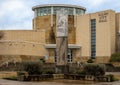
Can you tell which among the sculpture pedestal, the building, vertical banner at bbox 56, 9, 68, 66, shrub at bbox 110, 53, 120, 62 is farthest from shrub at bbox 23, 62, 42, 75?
the building

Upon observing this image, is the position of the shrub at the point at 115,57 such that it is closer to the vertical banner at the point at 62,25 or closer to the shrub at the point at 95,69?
the vertical banner at the point at 62,25

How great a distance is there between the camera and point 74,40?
6344 centimetres

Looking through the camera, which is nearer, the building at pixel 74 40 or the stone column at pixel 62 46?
the stone column at pixel 62 46

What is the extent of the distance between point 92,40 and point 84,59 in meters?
3.78

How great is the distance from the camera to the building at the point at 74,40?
5688 cm

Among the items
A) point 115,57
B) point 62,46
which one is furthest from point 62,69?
point 115,57

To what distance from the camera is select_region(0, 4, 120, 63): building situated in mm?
56875

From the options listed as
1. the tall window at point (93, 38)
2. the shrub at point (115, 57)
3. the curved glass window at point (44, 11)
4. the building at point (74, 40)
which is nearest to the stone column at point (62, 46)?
the shrub at point (115, 57)

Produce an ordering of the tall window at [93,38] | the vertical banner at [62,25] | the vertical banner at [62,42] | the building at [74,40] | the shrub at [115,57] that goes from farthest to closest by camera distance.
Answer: the tall window at [93,38]
the building at [74,40]
the shrub at [115,57]
the vertical banner at [62,25]
the vertical banner at [62,42]

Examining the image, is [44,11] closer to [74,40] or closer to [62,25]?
[74,40]

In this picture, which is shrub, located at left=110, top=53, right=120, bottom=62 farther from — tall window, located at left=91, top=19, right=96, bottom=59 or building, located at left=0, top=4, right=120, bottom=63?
tall window, located at left=91, top=19, right=96, bottom=59

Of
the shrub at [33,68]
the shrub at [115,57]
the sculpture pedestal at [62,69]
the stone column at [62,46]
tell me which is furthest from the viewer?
the shrub at [115,57]

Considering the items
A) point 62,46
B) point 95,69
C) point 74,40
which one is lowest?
point 95,69

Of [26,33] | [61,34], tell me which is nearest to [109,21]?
[26,33]
